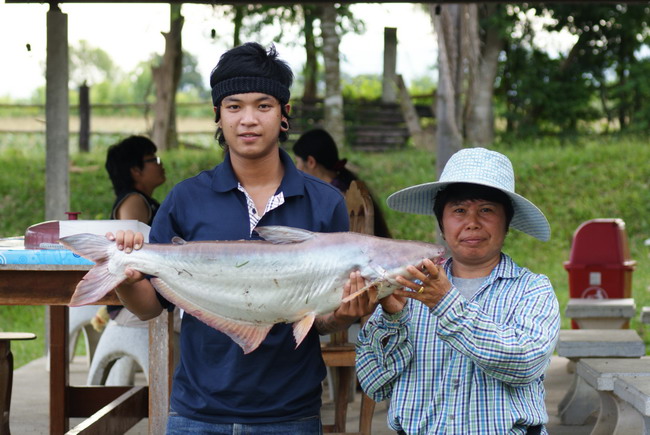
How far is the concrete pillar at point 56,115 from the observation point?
7.84m

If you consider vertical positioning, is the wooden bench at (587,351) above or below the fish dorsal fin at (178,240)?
below

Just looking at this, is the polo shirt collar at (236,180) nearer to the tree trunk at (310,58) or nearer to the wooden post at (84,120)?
the tree trunk at (310,58)

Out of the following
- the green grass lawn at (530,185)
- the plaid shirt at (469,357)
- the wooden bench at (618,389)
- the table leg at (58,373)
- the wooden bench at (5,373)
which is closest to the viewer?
the plaid shirt at (469,357)

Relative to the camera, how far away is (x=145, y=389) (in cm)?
497

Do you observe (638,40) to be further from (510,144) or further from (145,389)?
(145,389)

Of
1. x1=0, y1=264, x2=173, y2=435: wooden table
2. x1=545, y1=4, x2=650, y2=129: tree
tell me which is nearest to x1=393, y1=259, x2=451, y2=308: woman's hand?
x1=0, y1=264, x2=173, y2=435: wooden table

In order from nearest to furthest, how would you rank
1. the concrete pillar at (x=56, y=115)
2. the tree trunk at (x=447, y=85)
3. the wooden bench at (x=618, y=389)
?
the wooden bench at (x=618, y=389), the concrete pillar at (x=56, y=115), the tree trunk at (x=447, y=85)

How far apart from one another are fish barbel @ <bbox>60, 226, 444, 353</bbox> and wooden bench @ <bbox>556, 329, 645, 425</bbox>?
124 inches

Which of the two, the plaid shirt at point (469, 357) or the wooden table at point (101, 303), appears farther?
the wooden table at point (101, 303)

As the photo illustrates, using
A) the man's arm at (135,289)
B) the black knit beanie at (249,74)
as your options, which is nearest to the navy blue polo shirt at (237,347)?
the man's arm at (135,289)

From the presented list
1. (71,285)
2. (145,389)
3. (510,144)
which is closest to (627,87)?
(510,144)

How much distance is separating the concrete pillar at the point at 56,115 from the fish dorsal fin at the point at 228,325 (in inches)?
222

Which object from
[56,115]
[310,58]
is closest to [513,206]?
[56,115]

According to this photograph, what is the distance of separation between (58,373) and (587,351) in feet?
9.47
